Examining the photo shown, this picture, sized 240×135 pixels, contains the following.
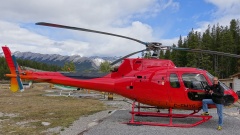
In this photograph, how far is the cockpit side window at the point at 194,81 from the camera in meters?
11.5

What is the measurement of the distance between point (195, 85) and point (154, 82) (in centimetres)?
186

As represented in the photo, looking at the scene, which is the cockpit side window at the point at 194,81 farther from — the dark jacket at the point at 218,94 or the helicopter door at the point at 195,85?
the dark jacket at the point at 218,94

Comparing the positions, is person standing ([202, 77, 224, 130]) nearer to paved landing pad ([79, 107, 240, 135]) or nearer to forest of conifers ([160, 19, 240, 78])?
paved landing pad ([79, 107, 240, 135])

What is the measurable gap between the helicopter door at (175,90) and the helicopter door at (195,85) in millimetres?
268

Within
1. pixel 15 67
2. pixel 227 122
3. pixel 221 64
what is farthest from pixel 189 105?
pixel 221 64

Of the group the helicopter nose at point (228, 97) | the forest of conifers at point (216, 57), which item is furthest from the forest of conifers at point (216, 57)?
the helicopter nose at point (228, 97)

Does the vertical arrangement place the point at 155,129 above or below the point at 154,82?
below

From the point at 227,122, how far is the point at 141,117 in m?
4.32

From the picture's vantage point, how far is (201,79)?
11.5 metres

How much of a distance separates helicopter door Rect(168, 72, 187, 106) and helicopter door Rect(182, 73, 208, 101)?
0.27 metres

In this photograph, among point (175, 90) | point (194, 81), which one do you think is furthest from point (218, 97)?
point (175, 90)

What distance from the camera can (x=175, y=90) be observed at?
11.7m

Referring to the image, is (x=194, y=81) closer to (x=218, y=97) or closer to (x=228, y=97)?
(x=218, y=97)

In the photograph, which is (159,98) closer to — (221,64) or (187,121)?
(187,121)
